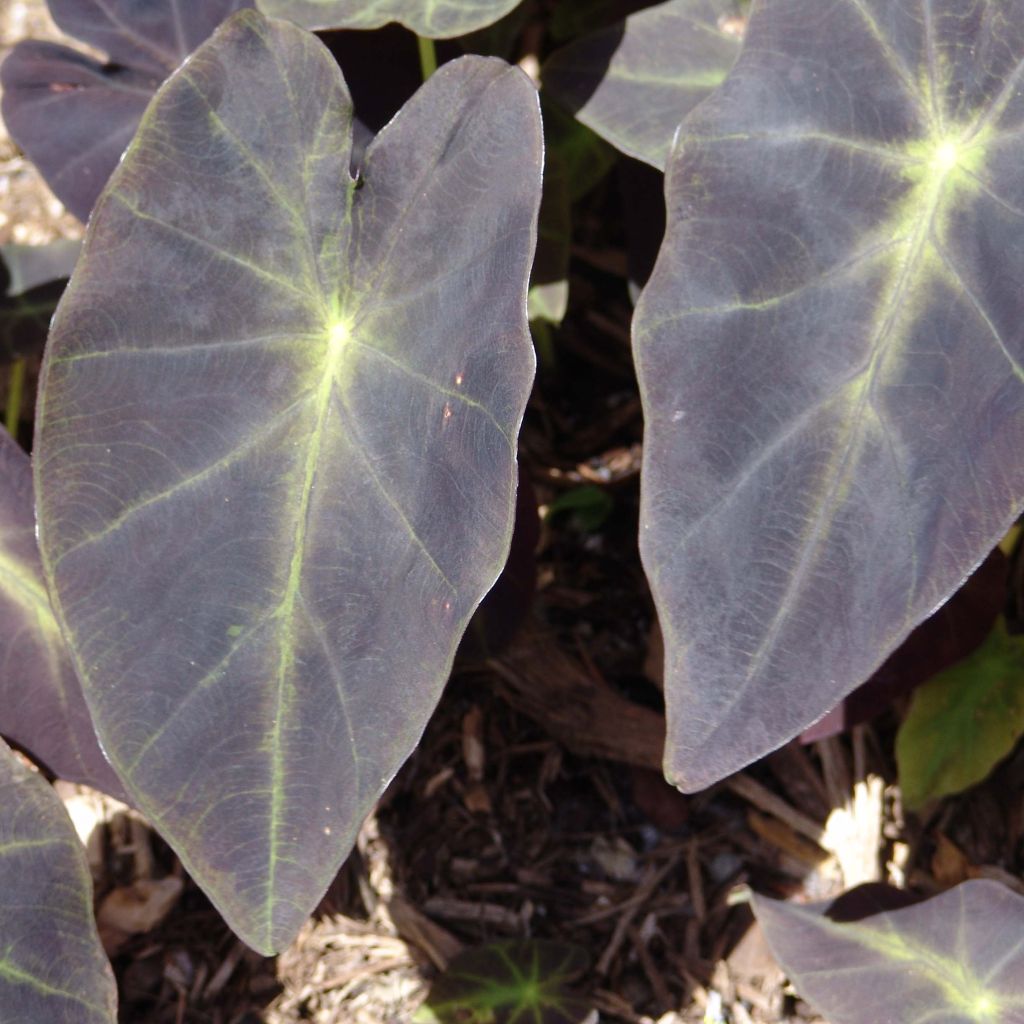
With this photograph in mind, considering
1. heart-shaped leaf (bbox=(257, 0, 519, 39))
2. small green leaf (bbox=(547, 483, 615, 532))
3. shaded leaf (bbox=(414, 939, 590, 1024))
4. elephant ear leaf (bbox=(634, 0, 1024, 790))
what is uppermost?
heart-shaped leaf (bbox=(257, 0, 519, 39))

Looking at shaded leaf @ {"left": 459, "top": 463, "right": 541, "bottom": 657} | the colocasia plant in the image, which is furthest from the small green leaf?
the colocasia plant

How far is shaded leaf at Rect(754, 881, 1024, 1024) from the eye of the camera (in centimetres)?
Answer: 115

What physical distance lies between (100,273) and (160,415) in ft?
0.41

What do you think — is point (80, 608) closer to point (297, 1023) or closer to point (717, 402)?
point (717, 402)

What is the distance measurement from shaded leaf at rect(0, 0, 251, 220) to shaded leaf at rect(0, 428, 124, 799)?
42 cm

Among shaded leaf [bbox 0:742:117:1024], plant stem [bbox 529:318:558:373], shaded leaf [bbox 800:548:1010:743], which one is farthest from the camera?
plant stem [bbox 529:318:558:373]

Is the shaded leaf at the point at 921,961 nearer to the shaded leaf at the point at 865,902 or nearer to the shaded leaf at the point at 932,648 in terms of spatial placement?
the shaded leaf at the point at 865,902

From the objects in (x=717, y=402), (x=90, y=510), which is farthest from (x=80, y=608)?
(x=717, y=402)

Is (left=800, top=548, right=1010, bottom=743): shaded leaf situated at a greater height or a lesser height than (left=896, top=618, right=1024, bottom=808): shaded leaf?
greater

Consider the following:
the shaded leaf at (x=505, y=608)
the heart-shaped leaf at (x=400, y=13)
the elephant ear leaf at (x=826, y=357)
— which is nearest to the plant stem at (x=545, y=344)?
the shaded leaf at (x=505, y=608)

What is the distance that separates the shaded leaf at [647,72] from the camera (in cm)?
120

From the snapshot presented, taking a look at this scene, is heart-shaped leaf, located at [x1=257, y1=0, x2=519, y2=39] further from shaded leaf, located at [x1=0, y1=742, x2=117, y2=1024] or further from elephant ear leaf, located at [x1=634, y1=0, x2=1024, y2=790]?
shaded leaf, located at [x1=0, y1=742, x2=117, y2=1024]

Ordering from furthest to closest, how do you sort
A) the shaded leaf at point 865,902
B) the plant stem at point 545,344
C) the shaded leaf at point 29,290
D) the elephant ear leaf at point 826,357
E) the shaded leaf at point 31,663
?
the plant stem at point 545,344, the shaded leaf at point 29,290, the shaded leaf at point 865,902, the shaded leaf at point 31,663, the elephant ear leaf at point 826,357

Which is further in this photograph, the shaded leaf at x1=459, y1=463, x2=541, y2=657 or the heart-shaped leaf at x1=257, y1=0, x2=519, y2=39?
the shaded leaf at x1=459, y1=463, x2=541, y2=657
